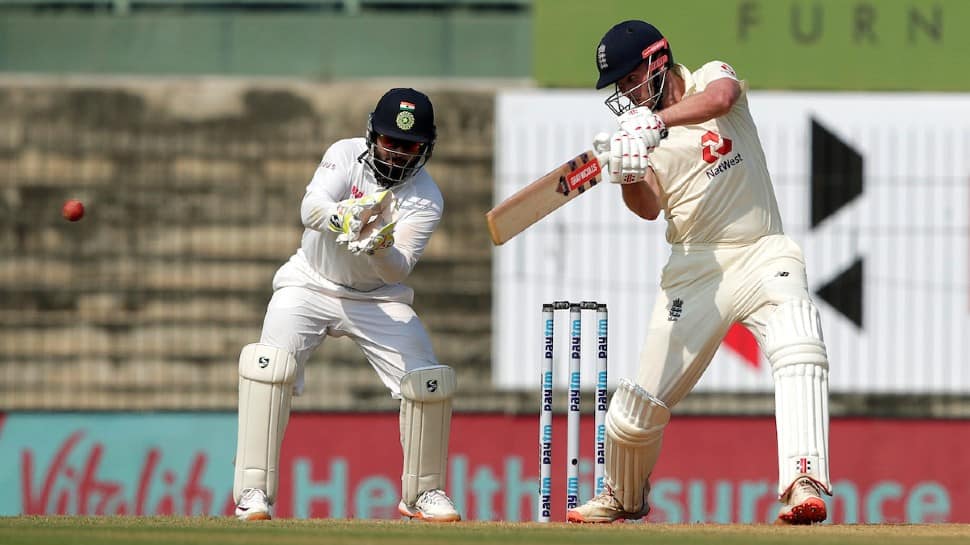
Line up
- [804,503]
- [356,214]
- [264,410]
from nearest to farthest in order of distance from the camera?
1. [804,503]
2. [356,214]
3. [264,410]

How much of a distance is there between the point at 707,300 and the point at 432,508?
1.14 meters

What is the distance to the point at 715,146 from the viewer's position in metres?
6.02

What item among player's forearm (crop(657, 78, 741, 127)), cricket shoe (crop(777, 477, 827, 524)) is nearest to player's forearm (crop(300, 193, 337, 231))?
player's forearm (crop(657, 78, 741, 127))

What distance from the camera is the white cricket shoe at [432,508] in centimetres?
623

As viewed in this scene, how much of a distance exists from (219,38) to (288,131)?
30.5 inches

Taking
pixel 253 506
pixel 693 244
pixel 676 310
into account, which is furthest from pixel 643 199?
pixel 253 506

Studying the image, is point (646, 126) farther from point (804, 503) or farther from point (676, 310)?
point (804, 503)

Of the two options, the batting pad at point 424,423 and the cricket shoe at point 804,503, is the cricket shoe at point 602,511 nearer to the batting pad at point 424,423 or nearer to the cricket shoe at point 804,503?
the batting pad at point 424,423

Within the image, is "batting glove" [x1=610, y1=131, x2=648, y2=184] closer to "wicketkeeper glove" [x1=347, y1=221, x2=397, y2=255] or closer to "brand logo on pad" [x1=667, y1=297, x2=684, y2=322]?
"brand logo on pad" [x1=667, y1=297, x2=684, y2=322]

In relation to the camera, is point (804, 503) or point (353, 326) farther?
point (353, 326)

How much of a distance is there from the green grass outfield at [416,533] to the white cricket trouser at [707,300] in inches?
19.9

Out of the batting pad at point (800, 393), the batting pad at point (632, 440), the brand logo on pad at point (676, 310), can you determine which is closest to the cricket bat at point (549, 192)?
the brand logo on pad at point (676, 310)


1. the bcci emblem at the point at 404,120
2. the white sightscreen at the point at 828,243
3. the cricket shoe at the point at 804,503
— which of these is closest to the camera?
the cricket shoe at the point at 804,503

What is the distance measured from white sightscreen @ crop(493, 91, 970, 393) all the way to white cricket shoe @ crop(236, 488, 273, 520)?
473cm
